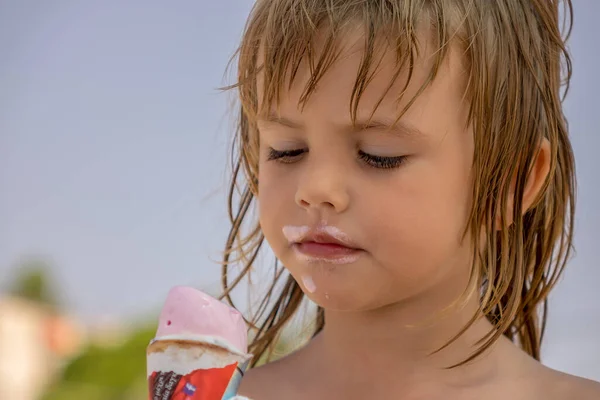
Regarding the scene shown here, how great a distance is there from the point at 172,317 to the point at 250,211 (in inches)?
17.1

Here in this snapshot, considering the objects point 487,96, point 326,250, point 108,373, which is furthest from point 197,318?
point 108,373

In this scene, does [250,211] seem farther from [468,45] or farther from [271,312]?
[468,45]

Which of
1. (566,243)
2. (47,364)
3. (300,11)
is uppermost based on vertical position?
(300,11)

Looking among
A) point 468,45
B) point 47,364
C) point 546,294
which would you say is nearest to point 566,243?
point 546,294

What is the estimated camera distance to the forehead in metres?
1.04

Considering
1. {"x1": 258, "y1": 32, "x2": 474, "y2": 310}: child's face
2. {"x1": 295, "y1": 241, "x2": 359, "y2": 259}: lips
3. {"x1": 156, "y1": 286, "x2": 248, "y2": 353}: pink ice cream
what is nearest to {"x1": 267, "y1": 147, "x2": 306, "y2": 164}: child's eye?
{"x1": 258, "y1": 32, "x2": 474, "y2": 310}: child's face

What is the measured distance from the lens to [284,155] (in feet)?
3.72

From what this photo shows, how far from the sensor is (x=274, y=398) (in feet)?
4.22

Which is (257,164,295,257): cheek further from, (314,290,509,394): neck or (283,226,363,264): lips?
(314,290,509,394): neck

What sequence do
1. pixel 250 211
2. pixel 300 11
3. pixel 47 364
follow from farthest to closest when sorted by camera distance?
pixel 47 364
pixel 250 211
pixel 300 11

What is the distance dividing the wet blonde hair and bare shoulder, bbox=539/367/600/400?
10 centimetres

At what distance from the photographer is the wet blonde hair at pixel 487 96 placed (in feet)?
3.50

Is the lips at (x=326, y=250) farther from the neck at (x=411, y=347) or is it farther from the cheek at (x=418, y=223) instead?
the neck at (x=411, y=347)

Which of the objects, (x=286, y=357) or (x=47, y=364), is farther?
(x=47, y=364)
